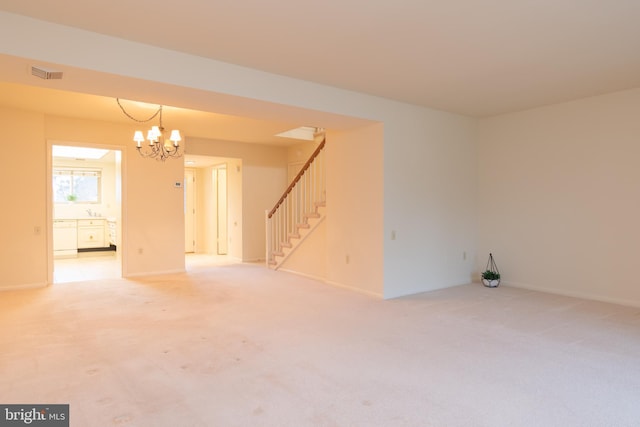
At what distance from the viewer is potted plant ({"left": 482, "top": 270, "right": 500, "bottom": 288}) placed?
5867 millimetres

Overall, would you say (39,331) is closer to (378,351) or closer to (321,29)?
(378,351)

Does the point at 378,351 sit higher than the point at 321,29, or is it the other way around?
the point at 321,29

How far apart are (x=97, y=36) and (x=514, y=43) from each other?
3518 millimetres

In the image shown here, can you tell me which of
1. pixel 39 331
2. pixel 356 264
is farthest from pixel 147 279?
pixel 356 264

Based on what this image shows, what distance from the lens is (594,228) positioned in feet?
16.7

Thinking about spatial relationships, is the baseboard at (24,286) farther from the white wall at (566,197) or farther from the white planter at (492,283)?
the white wall at (566,197)

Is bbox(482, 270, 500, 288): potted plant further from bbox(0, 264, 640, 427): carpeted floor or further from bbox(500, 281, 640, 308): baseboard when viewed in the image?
bbox(0, 264, 640, 427): carpeted floor

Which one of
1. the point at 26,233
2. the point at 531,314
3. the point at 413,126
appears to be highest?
the point at 413,126

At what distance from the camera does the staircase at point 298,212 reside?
684 centimetres

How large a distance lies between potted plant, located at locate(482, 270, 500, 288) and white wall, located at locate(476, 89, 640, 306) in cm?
29

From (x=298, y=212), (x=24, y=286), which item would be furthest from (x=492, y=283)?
(x=24, y=286)

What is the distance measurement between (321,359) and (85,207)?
33.2 ft

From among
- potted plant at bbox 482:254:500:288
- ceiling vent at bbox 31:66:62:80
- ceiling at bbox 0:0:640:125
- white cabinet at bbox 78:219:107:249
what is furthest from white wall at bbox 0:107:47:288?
potted plant at bbox 482:254:500:288

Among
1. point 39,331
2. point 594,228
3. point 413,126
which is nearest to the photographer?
point 39,331
